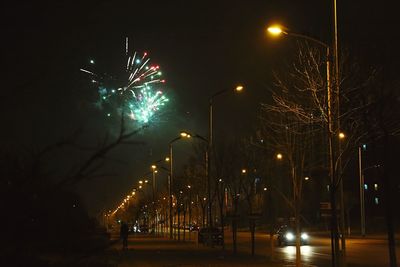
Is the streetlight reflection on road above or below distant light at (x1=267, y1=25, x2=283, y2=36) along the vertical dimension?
below

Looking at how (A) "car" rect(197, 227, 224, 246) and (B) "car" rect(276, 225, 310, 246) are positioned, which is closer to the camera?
(A) "car" rect(197, 227, 224, 246)

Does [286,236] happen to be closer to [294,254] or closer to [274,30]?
[294,254]

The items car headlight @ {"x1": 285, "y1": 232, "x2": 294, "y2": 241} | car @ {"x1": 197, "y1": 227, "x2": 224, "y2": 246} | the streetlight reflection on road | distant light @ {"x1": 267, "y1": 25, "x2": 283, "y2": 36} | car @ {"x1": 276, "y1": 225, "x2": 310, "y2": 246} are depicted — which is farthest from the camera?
car headlight @ {"x1": 285, "y1": 232, "x2": 294, "y2": 241}

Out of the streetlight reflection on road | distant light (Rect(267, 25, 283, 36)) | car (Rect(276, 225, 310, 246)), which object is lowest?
the streetlight reflection on road

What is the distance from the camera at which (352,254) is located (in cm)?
3747

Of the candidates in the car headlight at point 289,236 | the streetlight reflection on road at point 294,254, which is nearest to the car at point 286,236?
the car headlight at point 289,236

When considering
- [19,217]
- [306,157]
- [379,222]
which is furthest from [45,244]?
[379,222]

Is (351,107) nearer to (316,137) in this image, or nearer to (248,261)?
(316,137)

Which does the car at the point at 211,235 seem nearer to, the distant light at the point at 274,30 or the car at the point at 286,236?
the car at the point at 286,236

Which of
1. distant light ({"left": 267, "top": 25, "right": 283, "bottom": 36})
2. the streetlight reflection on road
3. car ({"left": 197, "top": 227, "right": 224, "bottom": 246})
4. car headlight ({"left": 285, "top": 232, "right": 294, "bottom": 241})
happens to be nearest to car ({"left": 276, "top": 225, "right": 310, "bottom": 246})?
car headlight ({"left": 285, "top": 232, "right": 294, "bottom": 241})

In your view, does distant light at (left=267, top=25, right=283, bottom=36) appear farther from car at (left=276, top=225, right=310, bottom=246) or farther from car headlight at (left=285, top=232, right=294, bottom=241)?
car headlight at (left=285, top=232, right=294, bottom=241)

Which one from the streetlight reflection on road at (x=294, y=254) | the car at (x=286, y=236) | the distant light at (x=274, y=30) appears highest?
the distant light at (x=274, y=30)

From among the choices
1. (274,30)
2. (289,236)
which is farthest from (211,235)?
(274,30)

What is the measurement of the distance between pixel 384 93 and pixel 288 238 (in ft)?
122
